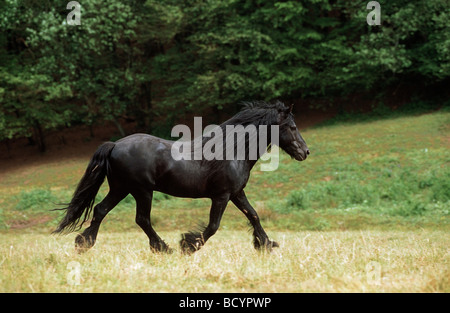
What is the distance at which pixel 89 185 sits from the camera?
6.96 m

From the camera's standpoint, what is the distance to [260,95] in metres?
29.3

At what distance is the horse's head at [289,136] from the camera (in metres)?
7.11

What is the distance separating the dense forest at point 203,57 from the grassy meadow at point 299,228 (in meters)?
3.25

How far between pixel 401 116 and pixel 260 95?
7699 millimetres

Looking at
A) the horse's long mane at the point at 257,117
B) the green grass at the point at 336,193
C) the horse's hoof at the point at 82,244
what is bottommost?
the green grass at the point at 336,193

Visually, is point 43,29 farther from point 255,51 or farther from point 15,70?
point 255,51

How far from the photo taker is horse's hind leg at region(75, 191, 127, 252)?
6.69 meters

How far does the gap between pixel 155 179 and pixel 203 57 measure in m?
22.5

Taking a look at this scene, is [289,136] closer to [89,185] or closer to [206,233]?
[206,233]

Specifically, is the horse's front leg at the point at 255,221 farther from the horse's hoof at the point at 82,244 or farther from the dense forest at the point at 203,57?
the dense forest at the point at 203,57

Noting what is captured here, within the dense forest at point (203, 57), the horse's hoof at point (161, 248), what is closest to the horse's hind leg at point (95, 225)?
the horse's hoof at point (161, 248)

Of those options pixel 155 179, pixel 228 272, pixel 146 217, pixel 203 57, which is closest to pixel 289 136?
pixel 155 179

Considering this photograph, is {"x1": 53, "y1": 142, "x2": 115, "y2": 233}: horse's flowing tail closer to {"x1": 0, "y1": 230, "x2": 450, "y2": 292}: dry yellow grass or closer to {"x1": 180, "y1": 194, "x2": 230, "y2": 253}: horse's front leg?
{"x1": 0, "y1": 230, "x2": 450, "y2": 292}: dry yellow grass

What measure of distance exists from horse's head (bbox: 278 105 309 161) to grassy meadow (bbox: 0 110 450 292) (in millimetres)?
1287
